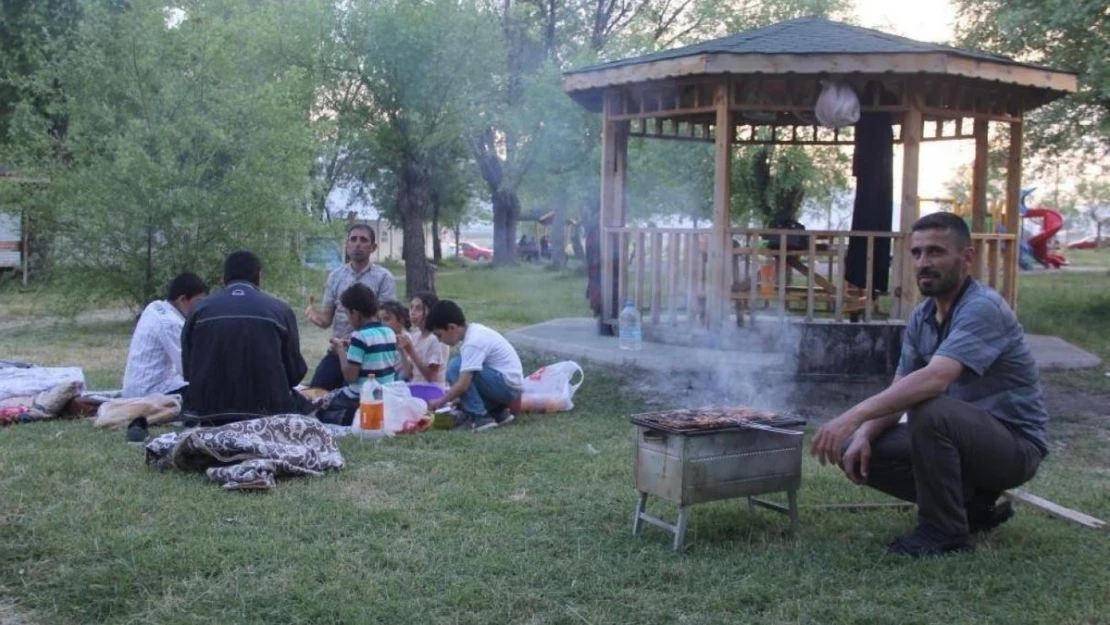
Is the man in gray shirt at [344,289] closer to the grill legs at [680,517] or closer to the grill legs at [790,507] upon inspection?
the grill legs at [680,517]

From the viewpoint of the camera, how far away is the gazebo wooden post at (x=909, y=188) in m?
8.62

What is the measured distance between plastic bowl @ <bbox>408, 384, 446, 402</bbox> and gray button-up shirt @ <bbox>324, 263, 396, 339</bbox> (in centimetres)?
87

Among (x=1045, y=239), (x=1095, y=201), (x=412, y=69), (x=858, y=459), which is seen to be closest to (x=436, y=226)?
(x=1045, y=239)

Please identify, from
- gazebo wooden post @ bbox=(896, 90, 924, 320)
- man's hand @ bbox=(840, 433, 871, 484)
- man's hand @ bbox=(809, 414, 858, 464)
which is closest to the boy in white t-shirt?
man's hand @ bbox=(840, 433, 871, 484)

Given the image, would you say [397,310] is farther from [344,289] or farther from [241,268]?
[241,268]

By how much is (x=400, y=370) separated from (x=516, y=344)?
284 cm

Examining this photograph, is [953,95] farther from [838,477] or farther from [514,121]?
[514,121]

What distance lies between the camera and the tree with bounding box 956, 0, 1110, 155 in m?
12.5

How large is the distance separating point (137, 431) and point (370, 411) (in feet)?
4.90

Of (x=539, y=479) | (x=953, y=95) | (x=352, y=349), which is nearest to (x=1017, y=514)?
(x=539, y=479)

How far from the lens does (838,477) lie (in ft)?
18.9

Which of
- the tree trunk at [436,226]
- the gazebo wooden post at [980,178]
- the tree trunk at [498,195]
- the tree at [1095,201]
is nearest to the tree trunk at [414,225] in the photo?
the tree trunk at [498,195]

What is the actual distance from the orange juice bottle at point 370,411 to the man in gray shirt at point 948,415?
132 inches

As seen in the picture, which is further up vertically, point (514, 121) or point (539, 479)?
point (514, 121)
